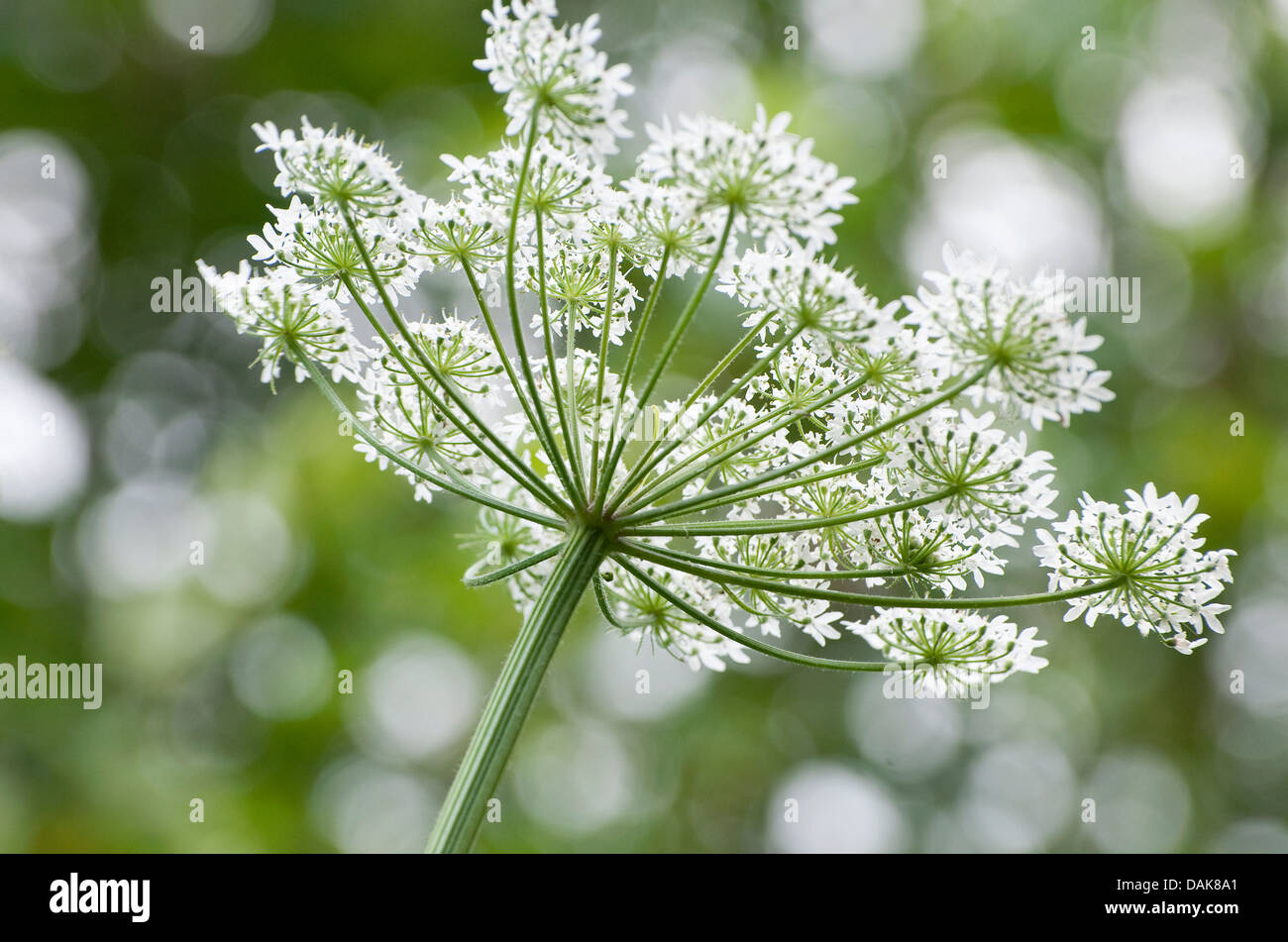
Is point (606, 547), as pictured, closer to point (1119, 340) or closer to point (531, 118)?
point (531, 118)

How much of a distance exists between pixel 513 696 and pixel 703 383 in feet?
3.01

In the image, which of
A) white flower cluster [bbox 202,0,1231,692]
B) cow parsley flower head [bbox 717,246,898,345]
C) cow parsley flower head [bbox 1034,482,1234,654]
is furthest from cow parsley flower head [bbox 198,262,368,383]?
cow parsley flower head [bbox 1034,482,1234,654]

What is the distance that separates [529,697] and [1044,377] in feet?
3.96

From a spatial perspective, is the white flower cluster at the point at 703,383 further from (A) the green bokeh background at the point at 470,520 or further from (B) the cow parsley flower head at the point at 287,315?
(A) the green bokeh background at the point at 470,520

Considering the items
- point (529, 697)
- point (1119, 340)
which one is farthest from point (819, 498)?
point (1119, 340)

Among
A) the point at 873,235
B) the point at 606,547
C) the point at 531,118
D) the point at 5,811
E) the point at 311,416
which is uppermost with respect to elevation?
the point at 873,235

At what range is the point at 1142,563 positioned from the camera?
2.43 metres

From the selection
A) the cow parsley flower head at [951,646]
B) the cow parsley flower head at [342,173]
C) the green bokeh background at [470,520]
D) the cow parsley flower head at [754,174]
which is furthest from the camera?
the green bokeh background at [470,520]

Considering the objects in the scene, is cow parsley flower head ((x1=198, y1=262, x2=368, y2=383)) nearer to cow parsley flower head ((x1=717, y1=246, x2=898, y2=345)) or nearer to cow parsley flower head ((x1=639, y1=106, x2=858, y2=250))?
cow parsley flower head ((x1=639, y1=106, x2=858, y2=250))

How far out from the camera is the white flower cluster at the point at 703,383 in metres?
2.18

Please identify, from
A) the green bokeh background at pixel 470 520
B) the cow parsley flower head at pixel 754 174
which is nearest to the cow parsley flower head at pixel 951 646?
the cow parsley flower head at pixel 754 174

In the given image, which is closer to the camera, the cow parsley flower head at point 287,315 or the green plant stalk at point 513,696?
the green plant stalk at point 513,696

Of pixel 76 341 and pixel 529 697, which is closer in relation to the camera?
pixel 529 697

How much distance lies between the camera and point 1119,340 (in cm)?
1212
